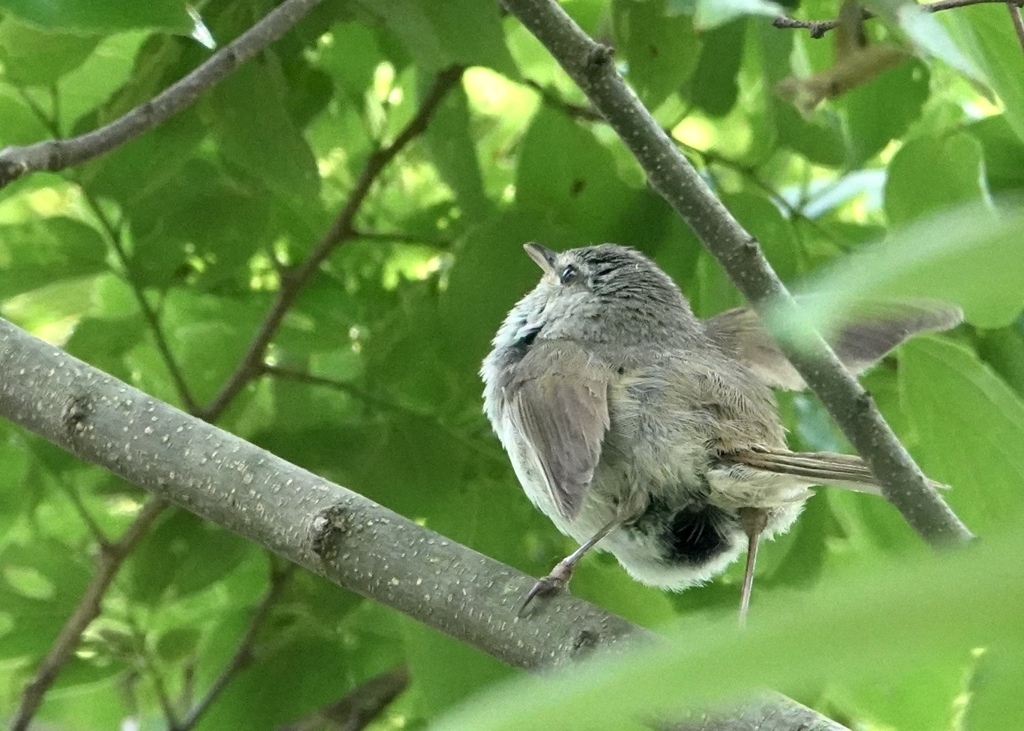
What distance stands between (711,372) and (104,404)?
93cm

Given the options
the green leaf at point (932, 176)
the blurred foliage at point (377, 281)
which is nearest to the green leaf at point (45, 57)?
the blurred foliage at point (377, 281)

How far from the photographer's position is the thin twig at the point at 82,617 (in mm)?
1681

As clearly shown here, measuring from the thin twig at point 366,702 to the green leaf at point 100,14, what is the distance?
127 cm

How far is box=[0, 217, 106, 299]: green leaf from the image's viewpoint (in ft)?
5.66

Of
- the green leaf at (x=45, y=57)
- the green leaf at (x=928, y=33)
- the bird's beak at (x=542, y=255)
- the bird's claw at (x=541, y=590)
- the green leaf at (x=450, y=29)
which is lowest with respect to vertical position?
the bird's claw at (x=541, y=590)

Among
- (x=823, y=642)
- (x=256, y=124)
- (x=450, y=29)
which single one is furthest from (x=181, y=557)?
(x=823, y=642)

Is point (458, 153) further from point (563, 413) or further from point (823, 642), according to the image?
point (823, 642)

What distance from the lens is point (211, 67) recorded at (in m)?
1.35

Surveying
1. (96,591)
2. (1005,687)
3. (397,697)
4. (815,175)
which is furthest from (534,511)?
(1005,687)

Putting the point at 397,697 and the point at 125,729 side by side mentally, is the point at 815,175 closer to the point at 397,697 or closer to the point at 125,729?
the point at 397,697

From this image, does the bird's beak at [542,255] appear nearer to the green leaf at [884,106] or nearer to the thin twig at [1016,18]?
the green leaf at [884,106]

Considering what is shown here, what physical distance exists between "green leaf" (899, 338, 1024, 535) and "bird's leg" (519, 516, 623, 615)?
45 centimetres

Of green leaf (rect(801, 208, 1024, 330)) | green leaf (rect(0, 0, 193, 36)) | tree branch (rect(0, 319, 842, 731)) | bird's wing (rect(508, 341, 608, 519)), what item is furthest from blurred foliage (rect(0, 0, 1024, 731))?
green leaf (rect(801, 208, 1024, 330))

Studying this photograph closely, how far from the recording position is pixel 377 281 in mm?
1956
